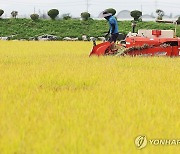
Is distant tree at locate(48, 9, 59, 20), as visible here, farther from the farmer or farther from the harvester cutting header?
the harvester cutting header

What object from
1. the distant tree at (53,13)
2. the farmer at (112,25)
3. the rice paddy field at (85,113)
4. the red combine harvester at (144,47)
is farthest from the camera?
the distant tree at (53,13)

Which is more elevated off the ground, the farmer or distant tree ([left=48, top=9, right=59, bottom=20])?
distant tree ([left=48, top=9, right=59, bottom=20])

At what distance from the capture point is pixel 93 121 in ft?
11.3

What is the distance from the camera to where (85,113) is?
366 centimetres

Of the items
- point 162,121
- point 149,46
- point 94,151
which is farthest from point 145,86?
point 149,46

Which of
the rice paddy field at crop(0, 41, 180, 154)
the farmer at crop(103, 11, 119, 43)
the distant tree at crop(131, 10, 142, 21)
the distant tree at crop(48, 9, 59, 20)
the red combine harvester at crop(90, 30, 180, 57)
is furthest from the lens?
the distant tree at crop(48, 9, 59, 20)

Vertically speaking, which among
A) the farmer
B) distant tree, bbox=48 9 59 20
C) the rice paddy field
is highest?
distant tree, bbox=48 9 59 20

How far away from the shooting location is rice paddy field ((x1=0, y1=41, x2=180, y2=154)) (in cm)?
284

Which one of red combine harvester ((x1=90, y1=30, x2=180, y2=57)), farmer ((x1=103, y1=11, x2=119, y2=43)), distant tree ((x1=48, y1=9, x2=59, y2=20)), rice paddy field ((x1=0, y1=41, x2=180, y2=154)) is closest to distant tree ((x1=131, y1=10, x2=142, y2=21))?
distant tree ((x1=48, y1=9, x2=59, y2=20))

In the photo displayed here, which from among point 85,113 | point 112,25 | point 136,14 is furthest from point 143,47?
point 136,14

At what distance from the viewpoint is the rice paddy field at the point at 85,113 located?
2.84 m

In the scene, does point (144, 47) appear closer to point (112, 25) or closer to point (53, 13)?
point (112, 25)

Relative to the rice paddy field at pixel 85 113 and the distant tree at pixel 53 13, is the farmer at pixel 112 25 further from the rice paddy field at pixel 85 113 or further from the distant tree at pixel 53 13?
the distant tree at pixel 53 13

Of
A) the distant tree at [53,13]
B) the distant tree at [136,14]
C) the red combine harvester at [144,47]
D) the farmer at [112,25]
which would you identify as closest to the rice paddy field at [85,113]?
the red combine harvester at [144,47]
